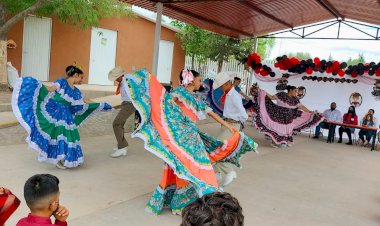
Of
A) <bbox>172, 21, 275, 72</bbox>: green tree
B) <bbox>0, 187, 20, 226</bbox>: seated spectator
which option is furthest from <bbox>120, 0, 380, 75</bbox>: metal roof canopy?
<bbox>0, 187, 20, 226</bbox>: seated spectator

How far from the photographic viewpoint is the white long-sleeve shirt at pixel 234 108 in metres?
5.80

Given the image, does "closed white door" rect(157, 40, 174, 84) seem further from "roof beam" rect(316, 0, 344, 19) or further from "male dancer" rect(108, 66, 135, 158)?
"male dancer" rect(108, 66, 135, 158)

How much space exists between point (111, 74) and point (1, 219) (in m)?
4.36

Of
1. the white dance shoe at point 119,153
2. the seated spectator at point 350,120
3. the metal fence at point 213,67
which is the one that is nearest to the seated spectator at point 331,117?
the seated spectator at point 350,120

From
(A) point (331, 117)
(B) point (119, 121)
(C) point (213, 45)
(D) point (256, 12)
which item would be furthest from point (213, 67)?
(B) point (119, 121)

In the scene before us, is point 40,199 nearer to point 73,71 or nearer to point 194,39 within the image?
point 73,71

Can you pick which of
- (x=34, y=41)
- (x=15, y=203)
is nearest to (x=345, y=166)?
(x=15, y=203)

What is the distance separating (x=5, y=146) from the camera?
6152 millimetres

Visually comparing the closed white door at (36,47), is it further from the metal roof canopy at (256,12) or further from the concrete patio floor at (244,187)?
the concrete patio floor at (244,187)

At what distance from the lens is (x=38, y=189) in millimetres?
1987

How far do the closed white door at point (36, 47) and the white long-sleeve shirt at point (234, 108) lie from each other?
9.45m

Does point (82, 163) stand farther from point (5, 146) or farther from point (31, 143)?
point (5, 146)

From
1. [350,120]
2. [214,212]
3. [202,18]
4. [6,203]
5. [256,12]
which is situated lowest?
[350,120]

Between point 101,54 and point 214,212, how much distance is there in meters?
15.0
